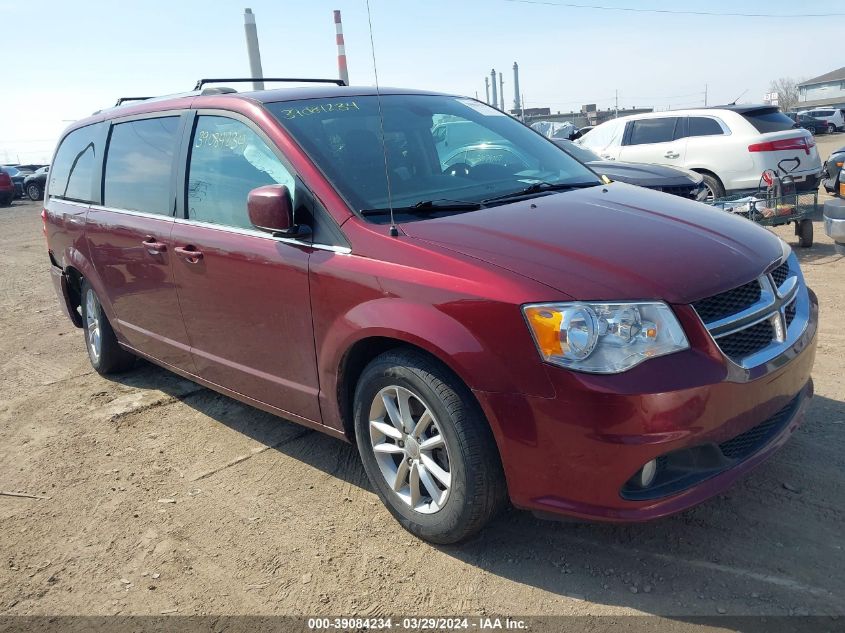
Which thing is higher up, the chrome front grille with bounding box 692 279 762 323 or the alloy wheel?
the chrome front grille with bounding box 692 279 762 323

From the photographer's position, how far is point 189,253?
374 cm

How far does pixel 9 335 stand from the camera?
7.13 meters

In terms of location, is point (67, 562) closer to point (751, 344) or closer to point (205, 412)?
point (205, 412)

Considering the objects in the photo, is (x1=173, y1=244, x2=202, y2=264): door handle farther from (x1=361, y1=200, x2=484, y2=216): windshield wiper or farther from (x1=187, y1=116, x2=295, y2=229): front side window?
(x1=361, y1=200, x2=484, y2=216): windshield wiper

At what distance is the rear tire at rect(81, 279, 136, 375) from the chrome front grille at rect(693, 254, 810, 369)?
4075mm

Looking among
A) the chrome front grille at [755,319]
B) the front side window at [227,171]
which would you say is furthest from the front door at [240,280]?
the chrome front grille at [755,319]

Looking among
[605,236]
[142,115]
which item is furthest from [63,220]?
[605,236]

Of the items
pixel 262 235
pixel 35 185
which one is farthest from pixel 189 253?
pixel 35 185

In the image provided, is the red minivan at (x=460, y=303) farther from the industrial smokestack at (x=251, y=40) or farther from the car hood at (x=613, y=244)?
the industrial smokestack at (x=251, y=40)

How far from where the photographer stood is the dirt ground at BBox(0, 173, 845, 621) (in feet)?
8.52

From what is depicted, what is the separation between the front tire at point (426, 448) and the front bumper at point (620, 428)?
0.34 feet

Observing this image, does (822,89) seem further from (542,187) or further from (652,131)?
(542,187)

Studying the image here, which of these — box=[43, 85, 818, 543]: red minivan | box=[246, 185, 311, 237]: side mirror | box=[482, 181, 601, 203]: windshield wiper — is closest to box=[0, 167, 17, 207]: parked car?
box=[43, 85, 818, 543]: red minivan

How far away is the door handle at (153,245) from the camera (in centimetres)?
397
